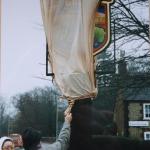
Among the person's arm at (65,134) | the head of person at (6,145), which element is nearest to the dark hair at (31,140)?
the head of person at (6,145)

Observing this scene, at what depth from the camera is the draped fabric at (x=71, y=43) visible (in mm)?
4180

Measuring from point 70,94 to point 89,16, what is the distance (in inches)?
26.3

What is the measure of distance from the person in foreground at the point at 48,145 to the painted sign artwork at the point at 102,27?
615 mm

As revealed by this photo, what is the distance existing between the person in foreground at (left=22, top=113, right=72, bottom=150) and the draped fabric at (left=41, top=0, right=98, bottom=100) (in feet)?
0.81

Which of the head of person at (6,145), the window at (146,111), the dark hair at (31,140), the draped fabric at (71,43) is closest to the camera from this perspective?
the dark hair at (31,140)

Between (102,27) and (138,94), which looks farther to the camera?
(102,27)

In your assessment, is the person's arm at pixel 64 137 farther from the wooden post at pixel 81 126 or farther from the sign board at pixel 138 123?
the sign board at pixel 138 123

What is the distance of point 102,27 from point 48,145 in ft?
3.49

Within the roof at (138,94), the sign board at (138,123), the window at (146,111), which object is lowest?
the sign board at (138,123)

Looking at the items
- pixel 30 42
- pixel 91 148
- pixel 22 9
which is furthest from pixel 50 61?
pixel 91 148

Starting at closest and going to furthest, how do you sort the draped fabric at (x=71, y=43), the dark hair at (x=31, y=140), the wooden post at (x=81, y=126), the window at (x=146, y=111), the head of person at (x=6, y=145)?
1. the dark hair at (x=31, y=140)
2. the head of person at (x=6, y=145)
3. the window at (x=146, y=111)
4. the wooden post at (x=81, y=126)
5. the draped fabric at (x=71, y=43)

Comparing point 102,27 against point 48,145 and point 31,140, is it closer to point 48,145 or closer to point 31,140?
point 48,145

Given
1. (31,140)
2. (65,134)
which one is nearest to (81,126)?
(65,134)

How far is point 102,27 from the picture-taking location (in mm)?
4199
